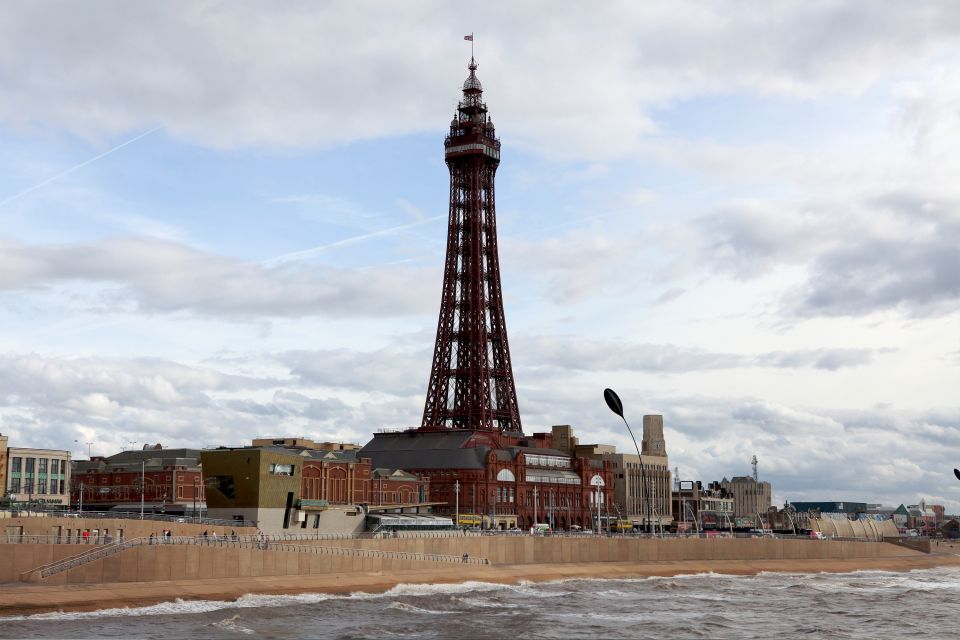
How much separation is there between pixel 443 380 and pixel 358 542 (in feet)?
297

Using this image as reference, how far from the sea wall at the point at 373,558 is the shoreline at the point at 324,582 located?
0.79 metres

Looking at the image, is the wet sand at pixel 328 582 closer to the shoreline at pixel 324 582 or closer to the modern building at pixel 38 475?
the shoreline at pixel 324 582

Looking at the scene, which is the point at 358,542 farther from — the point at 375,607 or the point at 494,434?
the point at 494,434

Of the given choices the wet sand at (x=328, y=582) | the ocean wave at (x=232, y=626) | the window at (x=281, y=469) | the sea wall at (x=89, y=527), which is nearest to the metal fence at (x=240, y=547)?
the wet sand at (x=328, y=582)

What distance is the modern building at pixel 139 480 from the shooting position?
127000mm

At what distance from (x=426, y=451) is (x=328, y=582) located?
87.2 metres

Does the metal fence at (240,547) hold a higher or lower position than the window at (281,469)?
lower

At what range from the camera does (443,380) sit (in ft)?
570

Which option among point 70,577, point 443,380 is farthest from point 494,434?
point 70,577

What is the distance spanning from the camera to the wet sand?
59.5m

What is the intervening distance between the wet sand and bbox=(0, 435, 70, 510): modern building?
73418 millimetres

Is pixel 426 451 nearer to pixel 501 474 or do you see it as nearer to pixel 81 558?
pixel 501 474

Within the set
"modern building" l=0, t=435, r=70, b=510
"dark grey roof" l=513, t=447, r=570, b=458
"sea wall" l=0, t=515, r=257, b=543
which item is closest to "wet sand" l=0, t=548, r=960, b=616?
"sea wall" l=0, t=515, r=257, b=543

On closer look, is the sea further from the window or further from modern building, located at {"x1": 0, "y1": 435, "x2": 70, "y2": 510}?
modern building, located at {"x1": 0, "y1": 435, "x2": 70, "y2": 510}
